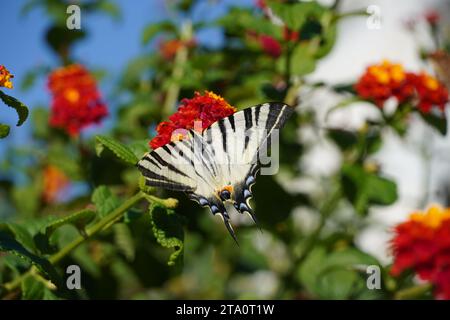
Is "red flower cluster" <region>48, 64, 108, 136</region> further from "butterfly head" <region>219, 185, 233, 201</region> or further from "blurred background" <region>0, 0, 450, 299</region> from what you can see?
"butterfly head" <region>219, 185, 233, 201</region>

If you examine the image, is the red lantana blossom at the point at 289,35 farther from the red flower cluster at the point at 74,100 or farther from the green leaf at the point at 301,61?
the red flower cluster at the point at 74,100

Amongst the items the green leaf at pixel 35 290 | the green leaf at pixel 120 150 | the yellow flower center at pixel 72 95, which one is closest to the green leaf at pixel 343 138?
the yellow flower center at pixel 72 95

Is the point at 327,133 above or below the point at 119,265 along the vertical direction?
above

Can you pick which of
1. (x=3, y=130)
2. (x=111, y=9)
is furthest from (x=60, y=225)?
(x=111, y=9)

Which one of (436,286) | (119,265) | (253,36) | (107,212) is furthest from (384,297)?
(253,36)

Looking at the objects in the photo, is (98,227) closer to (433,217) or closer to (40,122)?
(433,217)
